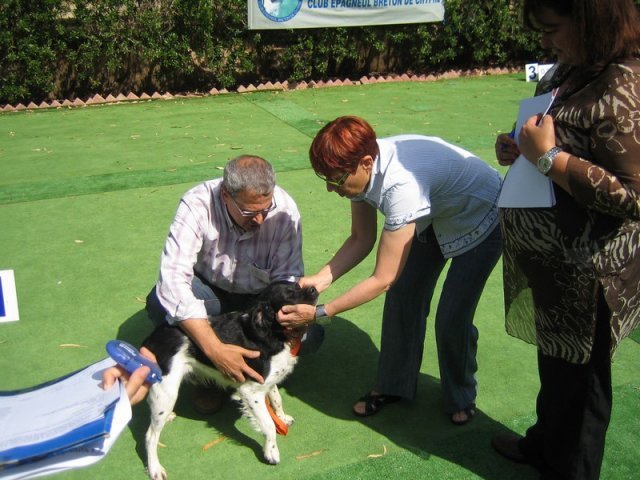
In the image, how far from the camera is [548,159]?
214 cm

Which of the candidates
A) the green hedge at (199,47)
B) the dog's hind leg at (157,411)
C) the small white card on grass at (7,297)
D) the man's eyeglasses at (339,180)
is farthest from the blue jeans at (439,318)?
the green hedge at (199,47)

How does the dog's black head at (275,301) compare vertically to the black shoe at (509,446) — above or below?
above

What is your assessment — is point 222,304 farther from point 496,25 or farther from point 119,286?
point 496,25

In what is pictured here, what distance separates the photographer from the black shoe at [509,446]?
3.11 meters

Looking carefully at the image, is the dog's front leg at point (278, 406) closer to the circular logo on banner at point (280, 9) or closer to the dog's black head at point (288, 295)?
the dog's black head at point (288, 295)

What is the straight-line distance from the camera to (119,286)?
475 cm

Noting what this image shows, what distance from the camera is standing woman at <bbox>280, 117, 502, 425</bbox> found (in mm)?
2758

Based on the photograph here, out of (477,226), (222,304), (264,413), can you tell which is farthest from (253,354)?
(477,226)

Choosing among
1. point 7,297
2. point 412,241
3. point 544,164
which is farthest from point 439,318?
point 7,297

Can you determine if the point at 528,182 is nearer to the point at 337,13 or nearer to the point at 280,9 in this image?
the point at 280,9

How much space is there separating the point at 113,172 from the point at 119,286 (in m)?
2.67

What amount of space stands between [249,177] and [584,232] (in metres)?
1.51

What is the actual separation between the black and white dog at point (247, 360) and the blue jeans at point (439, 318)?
53 centimetres

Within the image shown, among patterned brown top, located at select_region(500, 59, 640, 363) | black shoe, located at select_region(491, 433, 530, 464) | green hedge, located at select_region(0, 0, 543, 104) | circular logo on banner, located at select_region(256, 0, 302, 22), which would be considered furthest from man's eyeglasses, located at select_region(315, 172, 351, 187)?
circular logo on banner, located at select_region(256, 0, 302, 22)
